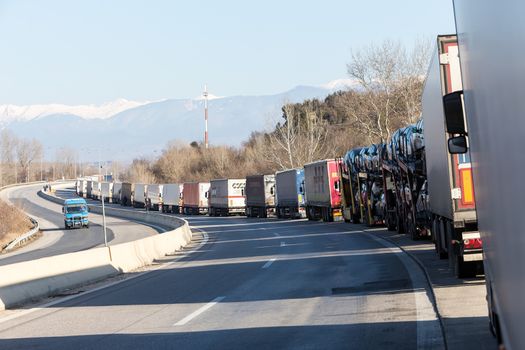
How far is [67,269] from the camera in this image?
18.8 meters

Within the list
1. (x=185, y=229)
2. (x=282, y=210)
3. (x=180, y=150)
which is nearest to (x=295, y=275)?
(x=185, y=229)

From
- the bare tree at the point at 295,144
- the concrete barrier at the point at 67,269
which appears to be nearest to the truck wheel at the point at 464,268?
the concrete barrier at the point at 67,269

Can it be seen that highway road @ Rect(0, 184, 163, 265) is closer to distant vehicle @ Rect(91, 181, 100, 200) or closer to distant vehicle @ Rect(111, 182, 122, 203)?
distant vehicle @ Rect(111, 182, 122, 203)

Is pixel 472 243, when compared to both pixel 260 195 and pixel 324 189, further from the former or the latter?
pixel 260 195

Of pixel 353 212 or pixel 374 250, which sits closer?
pixel 374 250

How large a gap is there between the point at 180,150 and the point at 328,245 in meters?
123

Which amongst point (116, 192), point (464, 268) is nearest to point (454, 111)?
point (464, 268)

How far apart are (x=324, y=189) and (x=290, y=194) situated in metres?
11.9

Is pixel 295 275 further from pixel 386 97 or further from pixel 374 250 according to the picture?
pixel 386 97

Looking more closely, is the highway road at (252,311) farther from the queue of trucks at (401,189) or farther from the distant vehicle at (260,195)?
the distant vehicle at (260,195)

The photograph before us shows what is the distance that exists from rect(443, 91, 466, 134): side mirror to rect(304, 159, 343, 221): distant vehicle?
3420 cm

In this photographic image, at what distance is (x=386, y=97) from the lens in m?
65.5

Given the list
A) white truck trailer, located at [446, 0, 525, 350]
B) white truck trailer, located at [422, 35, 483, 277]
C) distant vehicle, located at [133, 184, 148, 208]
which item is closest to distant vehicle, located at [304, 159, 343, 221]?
white truck trailer, located at [422, 35, 483, 277]

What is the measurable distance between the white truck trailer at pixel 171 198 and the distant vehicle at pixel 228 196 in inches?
508
